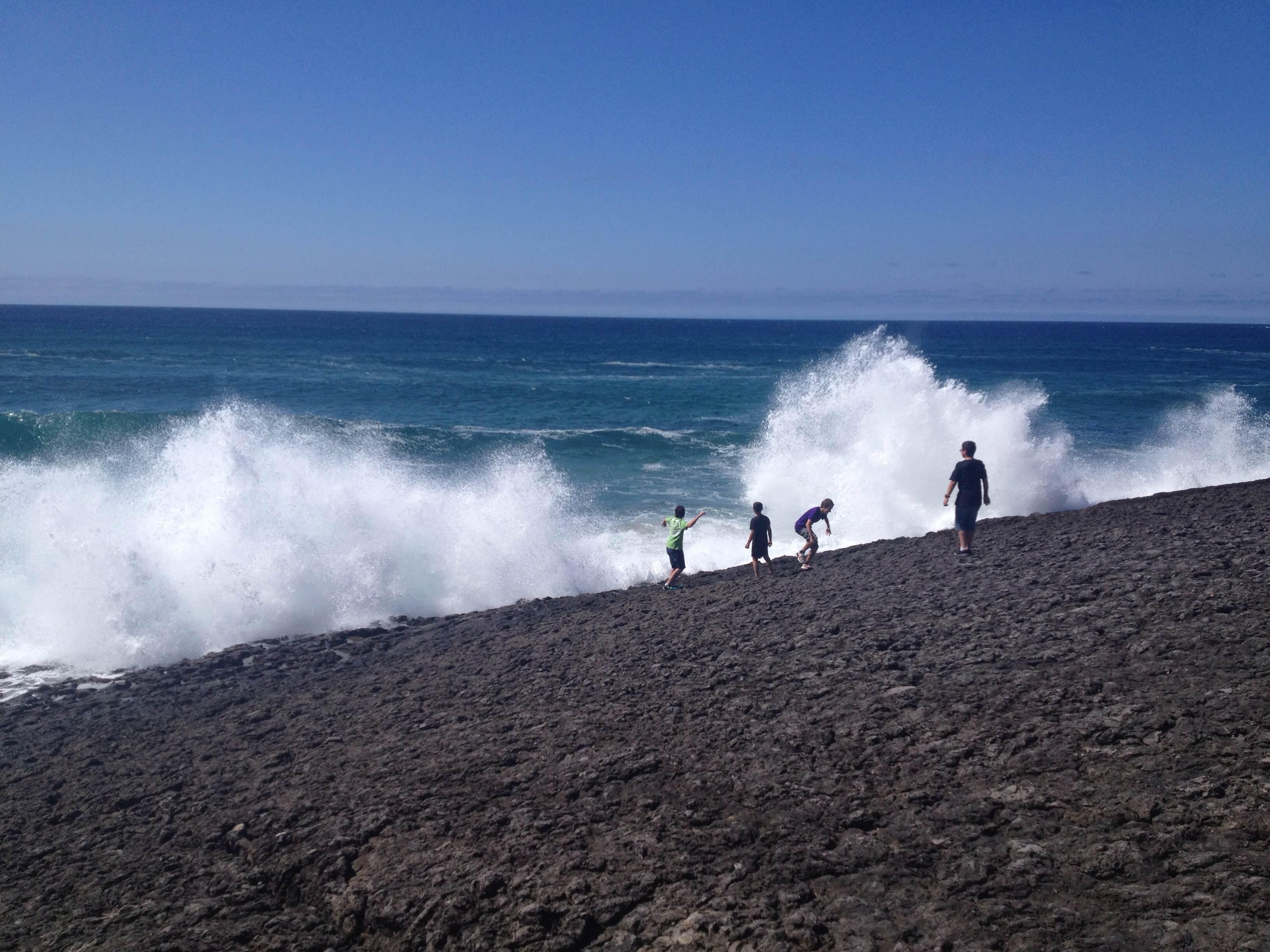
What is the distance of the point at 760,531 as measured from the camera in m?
11.1

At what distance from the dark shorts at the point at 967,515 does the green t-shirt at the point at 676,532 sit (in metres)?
3.29

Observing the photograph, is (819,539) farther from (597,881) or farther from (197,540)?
(597,881)

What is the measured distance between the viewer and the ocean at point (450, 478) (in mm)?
11508

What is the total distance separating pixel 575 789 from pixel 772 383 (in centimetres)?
4048

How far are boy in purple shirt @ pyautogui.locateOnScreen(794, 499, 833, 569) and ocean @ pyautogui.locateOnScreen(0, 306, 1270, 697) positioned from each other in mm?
1934

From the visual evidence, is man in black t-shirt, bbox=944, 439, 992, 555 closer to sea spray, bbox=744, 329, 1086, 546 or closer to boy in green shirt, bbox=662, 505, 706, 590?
boy in green shirt, bbox=662, 505, 706, 590

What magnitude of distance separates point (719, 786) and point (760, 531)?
610 centimetres

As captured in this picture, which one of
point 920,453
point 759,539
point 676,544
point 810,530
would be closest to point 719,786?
point 759,539

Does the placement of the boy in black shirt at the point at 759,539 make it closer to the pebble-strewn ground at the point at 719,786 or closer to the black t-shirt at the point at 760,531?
the black t-shirt at the point at 760,531

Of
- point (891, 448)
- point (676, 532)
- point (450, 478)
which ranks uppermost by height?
point (891, 448)

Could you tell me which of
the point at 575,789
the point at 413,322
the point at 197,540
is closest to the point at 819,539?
the point at 197,540

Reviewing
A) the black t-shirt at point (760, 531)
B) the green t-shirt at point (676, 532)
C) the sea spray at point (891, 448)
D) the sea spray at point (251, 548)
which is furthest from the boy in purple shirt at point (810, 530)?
the sea spray at point (891, 448)

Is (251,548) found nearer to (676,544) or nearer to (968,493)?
(676,544)

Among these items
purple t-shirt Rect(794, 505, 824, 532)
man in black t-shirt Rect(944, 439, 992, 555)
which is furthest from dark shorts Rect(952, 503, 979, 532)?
purple t-shirt Rect(794, 505, 824, 532)
